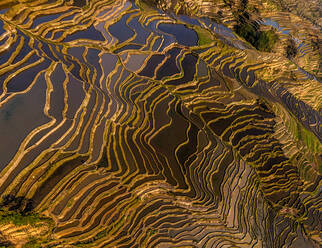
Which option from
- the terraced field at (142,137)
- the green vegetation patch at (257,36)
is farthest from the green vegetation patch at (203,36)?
the green vegetation patch at (257,36)

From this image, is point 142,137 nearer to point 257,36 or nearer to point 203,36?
point 203,36

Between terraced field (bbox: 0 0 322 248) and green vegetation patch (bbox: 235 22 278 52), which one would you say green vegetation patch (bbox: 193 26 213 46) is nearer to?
terraced field (bbox: 0 0 322 248)

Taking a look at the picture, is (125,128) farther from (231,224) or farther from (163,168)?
(231,224)

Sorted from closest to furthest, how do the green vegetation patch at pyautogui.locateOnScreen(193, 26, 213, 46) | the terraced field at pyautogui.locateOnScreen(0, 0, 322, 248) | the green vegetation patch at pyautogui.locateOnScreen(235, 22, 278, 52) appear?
the terraced field at pyautogui.locateOnScreen(0, 0, 322, 248) → the green vegetation patch at pyautogui.locateOnScreen(193, 26, 213, 46) → the green vegetation patch at pyautogui.locateOnScreen(235, 22, 278, 52)

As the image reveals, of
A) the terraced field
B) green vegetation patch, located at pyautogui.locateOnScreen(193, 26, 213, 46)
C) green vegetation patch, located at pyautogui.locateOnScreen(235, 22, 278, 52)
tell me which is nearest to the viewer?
the terraced field

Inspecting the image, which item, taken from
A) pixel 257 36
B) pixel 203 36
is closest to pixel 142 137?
pixel 203 36

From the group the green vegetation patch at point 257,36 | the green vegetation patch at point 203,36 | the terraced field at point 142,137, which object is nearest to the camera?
the terraced field at point 142,137

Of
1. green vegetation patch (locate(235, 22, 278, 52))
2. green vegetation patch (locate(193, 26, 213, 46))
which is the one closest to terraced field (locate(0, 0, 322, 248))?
green vegetation patch (locate(193, 26, 213, 46))

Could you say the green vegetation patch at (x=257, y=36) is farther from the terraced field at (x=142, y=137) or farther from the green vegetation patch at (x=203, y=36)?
the terraced field at (x=142, y=137)
